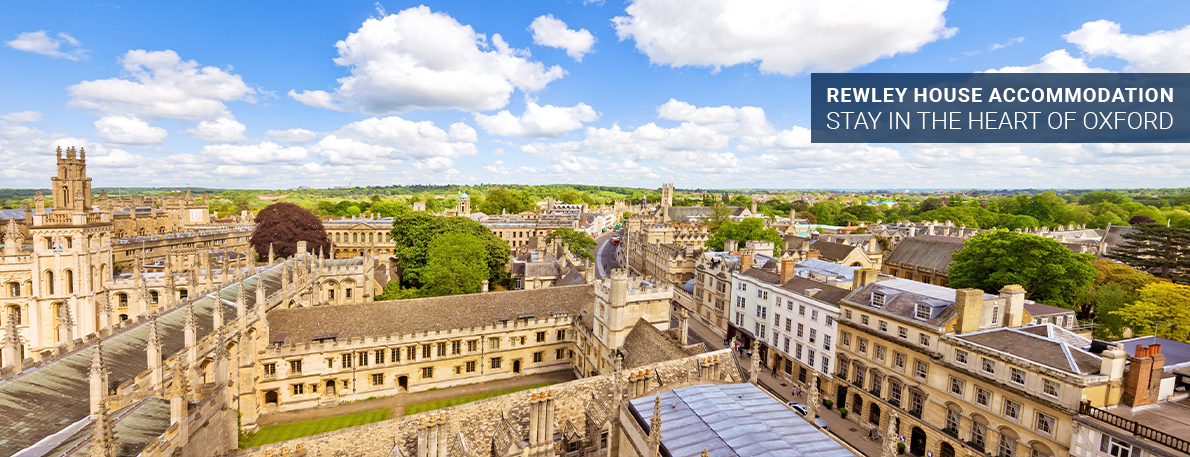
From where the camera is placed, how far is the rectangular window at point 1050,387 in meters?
24.5

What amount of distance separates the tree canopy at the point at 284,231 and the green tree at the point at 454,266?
29983mm

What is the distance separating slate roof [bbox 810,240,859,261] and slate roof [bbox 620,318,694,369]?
1763 inches

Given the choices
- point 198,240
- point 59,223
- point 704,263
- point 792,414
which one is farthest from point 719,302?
point 198,240

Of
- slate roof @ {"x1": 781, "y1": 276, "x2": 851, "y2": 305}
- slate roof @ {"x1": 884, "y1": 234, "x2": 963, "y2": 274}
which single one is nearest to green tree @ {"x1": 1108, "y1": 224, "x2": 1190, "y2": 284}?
slate roof @ {"x1": 884, "y1": 234, "x2": 963, "y2": 274}

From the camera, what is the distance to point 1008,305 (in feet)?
104

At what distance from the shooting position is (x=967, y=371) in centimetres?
2852

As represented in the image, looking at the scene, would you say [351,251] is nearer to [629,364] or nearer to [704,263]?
[704,263]

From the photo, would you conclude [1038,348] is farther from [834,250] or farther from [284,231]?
[284,231]

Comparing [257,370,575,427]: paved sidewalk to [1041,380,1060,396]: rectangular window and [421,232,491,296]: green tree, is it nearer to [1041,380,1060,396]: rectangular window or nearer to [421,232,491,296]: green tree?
[421,232,491,296]: green tree

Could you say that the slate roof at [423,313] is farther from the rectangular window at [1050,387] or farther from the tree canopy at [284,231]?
the tree canopy at [284,231]

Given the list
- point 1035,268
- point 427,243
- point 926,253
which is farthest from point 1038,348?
point 427,243

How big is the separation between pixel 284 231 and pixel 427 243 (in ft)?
91.2

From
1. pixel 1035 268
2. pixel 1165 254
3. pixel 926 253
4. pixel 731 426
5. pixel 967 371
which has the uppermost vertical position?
pixel 1165 254

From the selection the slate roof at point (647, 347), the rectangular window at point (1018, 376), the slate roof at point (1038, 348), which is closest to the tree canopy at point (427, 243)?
the slate roof at point (647, 347)
